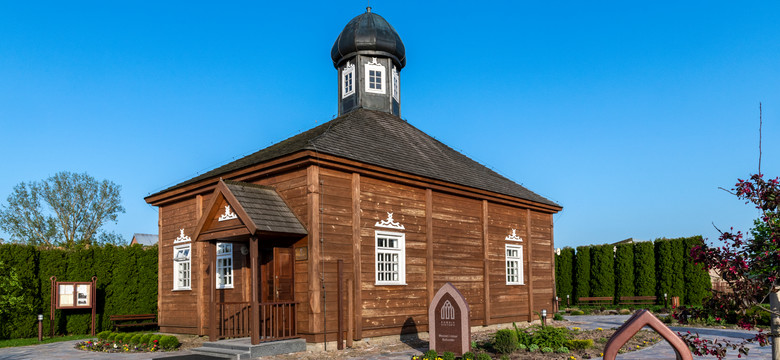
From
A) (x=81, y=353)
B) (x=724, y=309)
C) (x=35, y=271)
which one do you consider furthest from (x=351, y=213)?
(x=35, y=271)

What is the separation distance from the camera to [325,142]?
1315cm

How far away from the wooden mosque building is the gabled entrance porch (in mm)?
31

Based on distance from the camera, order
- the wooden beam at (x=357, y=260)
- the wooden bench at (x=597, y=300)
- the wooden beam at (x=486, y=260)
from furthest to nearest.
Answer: the wooden bench at (x=597, y=300) < the wooden beam at (x=486, y=260) < the wooden beam at (x=357, y=260)

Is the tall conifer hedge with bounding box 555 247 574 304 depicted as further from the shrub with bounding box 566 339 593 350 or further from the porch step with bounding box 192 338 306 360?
the porch step with bounding box 192 338 306 360

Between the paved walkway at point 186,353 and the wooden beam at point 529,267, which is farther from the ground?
the wooden beam at point 529,267

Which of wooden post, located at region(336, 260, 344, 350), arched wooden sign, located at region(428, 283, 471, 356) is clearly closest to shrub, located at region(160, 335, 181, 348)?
wooden post, located at region(336, 260, 344, 350)

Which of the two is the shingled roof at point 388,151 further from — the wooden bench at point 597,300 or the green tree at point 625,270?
the wooden bench at point 597,300

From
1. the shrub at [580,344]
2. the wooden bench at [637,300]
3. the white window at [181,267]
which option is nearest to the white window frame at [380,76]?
the white window at [181,267]

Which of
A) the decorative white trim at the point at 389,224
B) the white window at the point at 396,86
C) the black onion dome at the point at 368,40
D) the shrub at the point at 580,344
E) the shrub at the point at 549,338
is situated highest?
the black onion dome at the point at 368,40

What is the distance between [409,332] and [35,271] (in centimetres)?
1191

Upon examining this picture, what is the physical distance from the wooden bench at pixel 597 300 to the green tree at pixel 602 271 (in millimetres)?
382

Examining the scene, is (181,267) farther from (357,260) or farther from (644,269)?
(644,269)

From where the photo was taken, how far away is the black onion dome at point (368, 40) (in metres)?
19.4

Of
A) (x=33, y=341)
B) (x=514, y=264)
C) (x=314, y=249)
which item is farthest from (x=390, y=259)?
(x=33, y=341)
